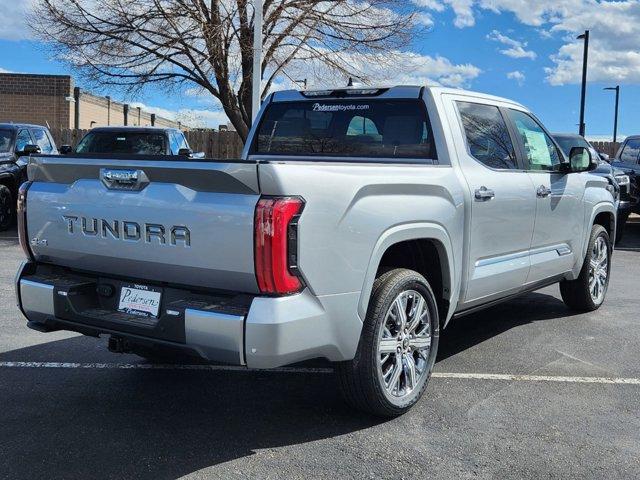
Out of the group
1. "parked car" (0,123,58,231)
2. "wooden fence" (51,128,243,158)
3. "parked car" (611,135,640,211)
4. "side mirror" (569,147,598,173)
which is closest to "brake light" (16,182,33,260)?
"side mirror" (569,147,598,173)

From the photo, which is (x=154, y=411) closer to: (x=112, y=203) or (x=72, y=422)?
(x=72, y=422)

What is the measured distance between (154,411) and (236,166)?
178 centimetres

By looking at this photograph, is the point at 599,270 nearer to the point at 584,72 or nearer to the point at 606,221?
the point at 606,221

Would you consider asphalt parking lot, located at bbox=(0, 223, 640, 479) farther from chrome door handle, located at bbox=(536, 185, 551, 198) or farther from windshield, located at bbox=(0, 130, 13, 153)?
windshield, located at bbox=(0, 130, 13, 153)

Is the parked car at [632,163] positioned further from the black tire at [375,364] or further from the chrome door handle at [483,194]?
the black tire at [375,364]

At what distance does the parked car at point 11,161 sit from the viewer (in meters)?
12.6

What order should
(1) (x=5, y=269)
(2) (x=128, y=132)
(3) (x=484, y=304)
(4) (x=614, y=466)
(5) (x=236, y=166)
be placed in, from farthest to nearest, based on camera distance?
1. (2) (x=128, y=132)
2. (1) (x=5, y=269)
3. (3) (x=484, y=304)
4. (4) (x=614, y=466)
5. (5) (x=236, y=166)

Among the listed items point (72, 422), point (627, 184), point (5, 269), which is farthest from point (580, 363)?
point (627, 184)

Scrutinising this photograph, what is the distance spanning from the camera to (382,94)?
16.6 feet

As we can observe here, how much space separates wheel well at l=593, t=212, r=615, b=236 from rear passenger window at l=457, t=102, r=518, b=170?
2103 millimetres

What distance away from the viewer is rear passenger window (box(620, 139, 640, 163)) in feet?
48.0

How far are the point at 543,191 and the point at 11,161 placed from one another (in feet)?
34.4

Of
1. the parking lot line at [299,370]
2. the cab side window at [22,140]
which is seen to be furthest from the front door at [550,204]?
the cab side window at [22,140]

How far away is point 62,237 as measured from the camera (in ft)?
12.8
